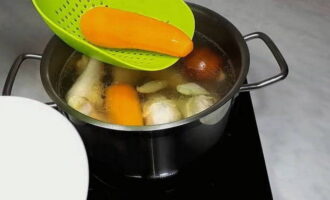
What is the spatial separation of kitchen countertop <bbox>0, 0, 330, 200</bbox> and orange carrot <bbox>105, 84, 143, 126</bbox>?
0.20 m

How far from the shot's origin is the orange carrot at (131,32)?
622 mm

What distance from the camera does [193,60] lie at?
25.9 inches

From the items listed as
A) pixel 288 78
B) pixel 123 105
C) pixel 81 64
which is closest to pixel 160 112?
pixel 123 105

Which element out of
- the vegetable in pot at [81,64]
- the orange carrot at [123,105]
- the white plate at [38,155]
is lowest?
the orange carrot at [123,105]

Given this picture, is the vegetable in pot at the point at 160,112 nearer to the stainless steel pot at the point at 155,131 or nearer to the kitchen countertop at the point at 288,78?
the stainless steel pot at the point at 155,131

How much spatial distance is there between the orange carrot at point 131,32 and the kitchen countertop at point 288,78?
0.20m

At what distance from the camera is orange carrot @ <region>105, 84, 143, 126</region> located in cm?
57

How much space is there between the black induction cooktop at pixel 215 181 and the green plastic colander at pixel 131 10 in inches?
6.4

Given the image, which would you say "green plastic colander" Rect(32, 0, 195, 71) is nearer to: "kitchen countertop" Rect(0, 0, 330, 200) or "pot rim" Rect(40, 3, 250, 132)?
"pot rim" Rect(40, 3, 250, 132)

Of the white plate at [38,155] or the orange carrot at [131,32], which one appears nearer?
the white plate at [38,155]

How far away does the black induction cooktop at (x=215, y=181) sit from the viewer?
602 mm

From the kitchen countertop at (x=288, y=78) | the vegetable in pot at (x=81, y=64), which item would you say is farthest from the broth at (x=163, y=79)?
the kitchen countertop at (x=288, y=78)

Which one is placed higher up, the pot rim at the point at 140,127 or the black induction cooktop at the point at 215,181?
the pot rim at the point at 140,127

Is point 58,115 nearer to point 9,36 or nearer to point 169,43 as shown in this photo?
point 169,43
